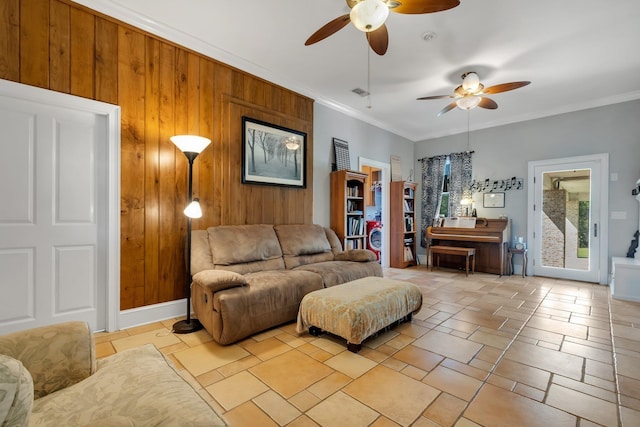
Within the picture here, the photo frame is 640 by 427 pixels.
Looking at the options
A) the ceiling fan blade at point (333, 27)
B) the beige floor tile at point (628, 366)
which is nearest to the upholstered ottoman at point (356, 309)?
Result: the beige floor tile at point (628, 366)

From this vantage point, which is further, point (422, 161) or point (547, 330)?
point (422, 161)

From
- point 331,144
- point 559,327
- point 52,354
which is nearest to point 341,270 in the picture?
point 559,327

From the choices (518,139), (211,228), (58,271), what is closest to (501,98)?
(518,139)

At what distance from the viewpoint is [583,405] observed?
5.36 ft

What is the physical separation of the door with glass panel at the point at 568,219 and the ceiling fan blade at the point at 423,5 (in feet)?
14.5

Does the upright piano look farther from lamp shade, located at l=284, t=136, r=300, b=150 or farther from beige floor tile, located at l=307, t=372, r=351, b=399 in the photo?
beige floor tile, located at l=307, t=372, r=351, b=399

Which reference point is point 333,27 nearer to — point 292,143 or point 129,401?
point 292,143

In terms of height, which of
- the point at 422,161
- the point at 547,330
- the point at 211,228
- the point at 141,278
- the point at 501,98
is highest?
the point at 501,98

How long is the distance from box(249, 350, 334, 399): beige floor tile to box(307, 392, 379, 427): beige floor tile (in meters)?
0.21

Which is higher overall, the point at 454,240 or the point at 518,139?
the point at 518,139

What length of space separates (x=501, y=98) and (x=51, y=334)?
5.70m

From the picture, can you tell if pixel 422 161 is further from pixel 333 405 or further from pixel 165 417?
pixel 165 417

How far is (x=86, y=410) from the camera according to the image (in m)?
0.94

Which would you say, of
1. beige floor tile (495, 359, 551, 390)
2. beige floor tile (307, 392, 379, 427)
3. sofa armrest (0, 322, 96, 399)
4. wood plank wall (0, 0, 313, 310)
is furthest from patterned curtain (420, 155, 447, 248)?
sofa armrest (0, 322, 96, 399)
